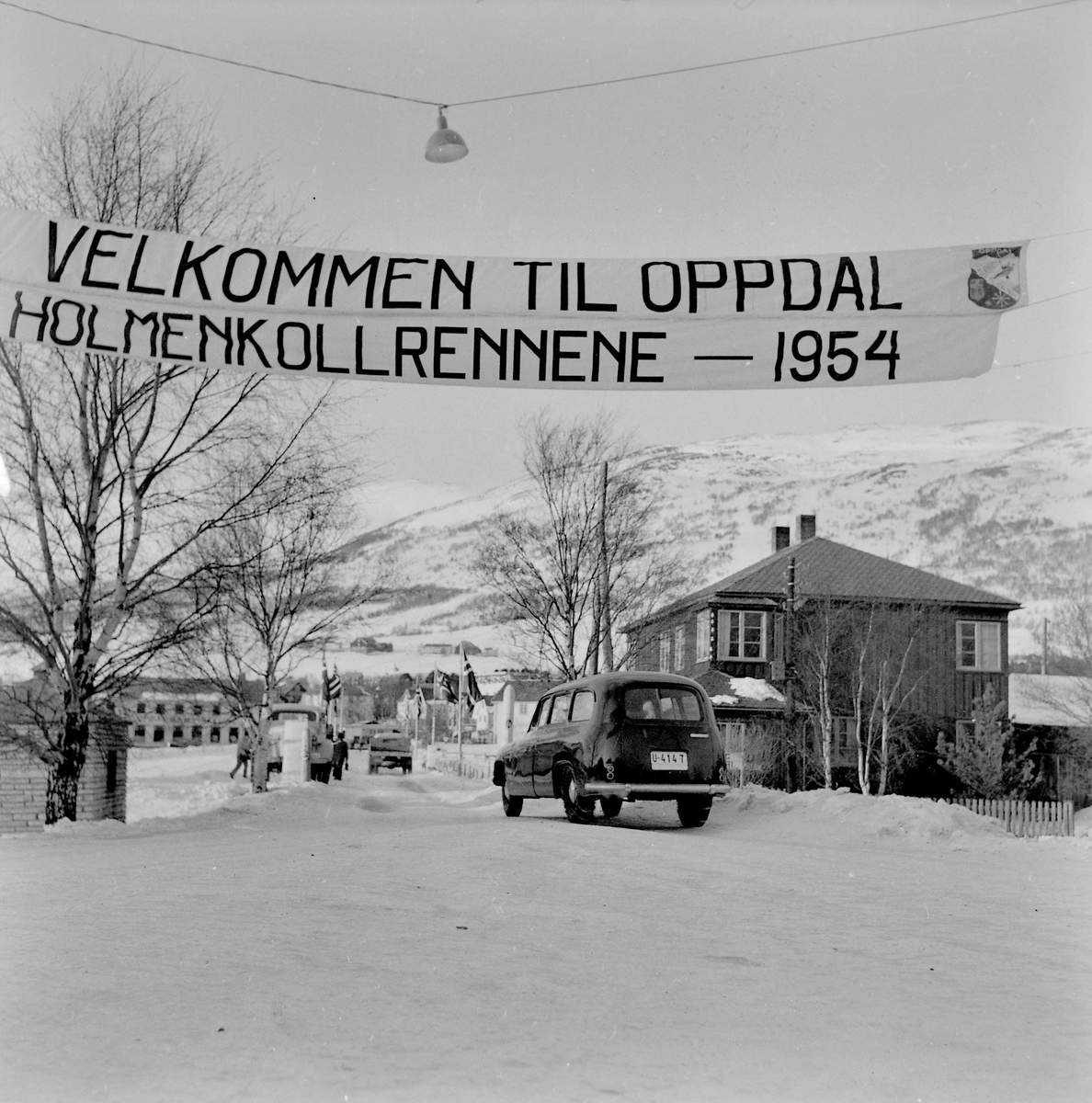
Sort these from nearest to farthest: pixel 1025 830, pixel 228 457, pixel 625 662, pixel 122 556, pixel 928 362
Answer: pixel 928 362, pixel 122 556, pixel 228 457, pixel 1025 830, pixel 625 662

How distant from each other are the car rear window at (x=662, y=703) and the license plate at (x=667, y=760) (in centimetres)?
37

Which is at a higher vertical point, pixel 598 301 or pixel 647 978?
pixel 598 301

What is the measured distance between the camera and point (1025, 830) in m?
21.5

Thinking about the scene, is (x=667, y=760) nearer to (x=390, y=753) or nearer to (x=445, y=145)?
(x=445, y=145)

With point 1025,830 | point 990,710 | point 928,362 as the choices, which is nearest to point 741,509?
point 990,710

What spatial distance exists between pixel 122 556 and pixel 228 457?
6.17 feet

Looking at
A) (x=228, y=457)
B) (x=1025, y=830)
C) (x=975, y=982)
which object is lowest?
(x=1025, y=830)

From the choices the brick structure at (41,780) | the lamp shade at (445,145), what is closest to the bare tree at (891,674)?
the brick structure at (41,780)

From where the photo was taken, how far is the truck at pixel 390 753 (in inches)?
1974

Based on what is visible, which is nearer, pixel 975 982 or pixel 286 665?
pixel 975 982

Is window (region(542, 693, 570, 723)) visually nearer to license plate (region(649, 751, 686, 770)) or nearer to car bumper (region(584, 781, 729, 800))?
car bumper (region(584, 781, 729, 800))

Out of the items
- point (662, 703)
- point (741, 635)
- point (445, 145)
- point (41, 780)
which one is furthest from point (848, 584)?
point (445, 145)

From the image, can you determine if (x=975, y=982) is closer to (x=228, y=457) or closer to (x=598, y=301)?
(x=598, y=301)

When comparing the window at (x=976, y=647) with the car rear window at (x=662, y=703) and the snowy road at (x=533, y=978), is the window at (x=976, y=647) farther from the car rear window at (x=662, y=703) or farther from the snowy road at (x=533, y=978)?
the snowy road at (x=533, y=978)
